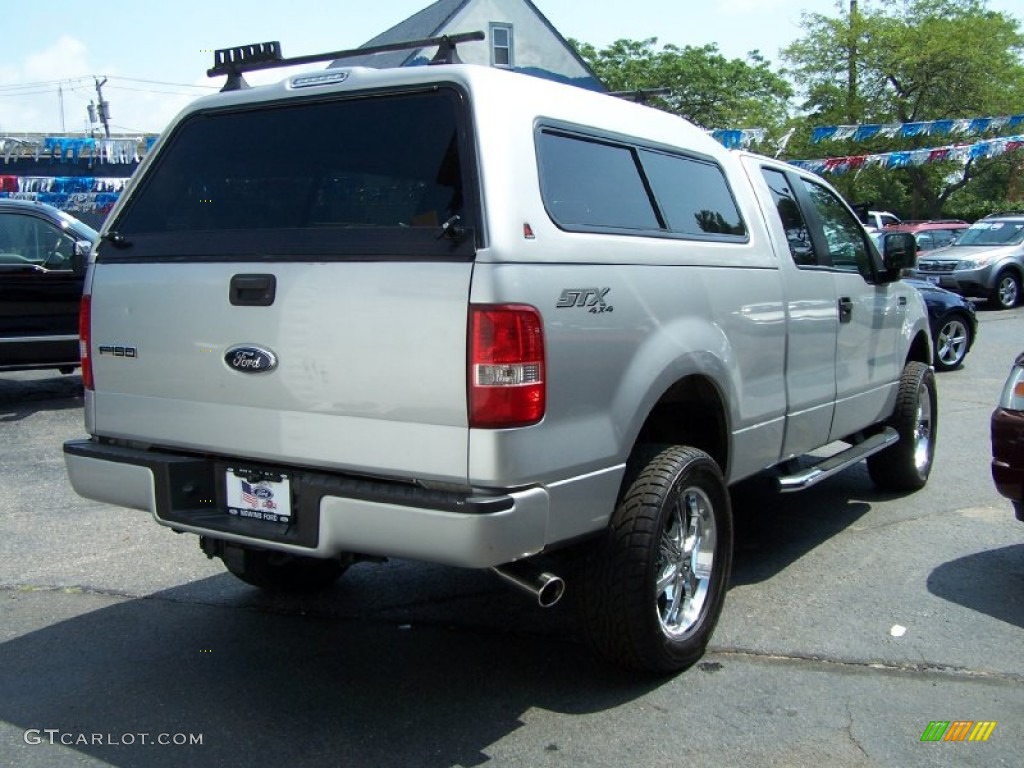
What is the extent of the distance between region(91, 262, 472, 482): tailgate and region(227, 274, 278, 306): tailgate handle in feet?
0.05

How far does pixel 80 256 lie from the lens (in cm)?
922

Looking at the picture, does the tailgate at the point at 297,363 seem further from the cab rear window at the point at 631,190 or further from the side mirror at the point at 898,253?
the side mirror at the point at 898,253

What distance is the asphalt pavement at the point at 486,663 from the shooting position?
3.29 metres

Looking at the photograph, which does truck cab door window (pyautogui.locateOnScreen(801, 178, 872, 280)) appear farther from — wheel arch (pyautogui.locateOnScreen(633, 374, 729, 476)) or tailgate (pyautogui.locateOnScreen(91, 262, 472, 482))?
tailgate (pyautogui.locateOnScreen(91, 262, 472, 482))

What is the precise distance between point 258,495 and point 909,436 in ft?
14.4

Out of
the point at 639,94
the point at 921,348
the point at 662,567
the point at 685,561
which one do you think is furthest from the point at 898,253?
the point at 662,567

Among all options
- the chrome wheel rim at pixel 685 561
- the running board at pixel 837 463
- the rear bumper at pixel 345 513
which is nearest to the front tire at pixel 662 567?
the chrome wheel rim at pixel 685 561

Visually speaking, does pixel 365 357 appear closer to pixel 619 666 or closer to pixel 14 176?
pixel 619 666

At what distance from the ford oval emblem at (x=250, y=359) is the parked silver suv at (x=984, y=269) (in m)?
17.2

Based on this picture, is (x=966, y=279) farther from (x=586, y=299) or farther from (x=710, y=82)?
(x=710, y=82)

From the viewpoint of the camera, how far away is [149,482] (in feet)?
11.6

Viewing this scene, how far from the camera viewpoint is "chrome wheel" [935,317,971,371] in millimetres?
11797

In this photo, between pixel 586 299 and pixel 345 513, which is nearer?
pixel 345 513

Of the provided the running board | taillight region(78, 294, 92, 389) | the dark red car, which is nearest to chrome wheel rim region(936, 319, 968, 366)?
the running board
